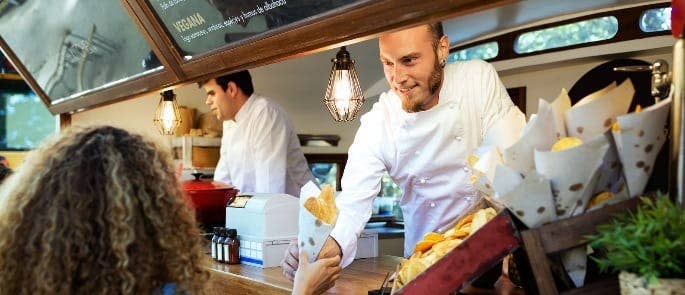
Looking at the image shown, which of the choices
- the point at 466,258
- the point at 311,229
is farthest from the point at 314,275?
the point at 466,258

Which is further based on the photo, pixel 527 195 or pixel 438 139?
pixel 438 139

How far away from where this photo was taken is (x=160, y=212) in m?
1.20

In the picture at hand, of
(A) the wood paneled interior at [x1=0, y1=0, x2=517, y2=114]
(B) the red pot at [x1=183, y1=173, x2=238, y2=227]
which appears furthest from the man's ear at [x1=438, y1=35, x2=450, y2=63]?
(B) the red pot at [x1=183, y1=173, x2=238, y2=227]

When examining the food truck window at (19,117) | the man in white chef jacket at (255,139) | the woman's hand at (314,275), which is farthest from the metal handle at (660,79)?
the food truck window at (19,117)

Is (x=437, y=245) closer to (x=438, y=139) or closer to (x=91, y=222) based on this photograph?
(x=91, y=222)

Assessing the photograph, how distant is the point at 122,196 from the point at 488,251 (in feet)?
2.22

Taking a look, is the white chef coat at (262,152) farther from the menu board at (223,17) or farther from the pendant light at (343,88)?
the menu board at (223,17)

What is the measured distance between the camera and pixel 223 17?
235cm

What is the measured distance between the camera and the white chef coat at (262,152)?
12.9 feet

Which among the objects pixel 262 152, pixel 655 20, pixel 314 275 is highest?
pixel 655 20

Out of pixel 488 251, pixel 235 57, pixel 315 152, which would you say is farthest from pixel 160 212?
pixel 315 152

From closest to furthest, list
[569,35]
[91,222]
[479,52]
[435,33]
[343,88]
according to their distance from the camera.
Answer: [91,222] → [435,33] → [343,88] → [569,35] → [479,52]

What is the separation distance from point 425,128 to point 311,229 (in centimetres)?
77

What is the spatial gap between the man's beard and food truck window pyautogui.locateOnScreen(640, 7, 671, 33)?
4037 mm
